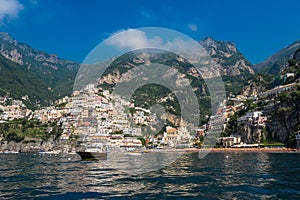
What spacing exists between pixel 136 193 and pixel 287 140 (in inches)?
2612

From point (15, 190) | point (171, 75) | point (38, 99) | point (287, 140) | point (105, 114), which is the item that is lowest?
point (15, 190)

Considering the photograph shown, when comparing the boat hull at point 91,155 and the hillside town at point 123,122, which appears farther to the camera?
the hillside town at point 123,122

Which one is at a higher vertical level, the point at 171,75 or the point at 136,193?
the point at 171,75

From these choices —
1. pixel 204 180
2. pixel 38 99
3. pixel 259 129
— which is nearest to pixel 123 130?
pixel 259 129

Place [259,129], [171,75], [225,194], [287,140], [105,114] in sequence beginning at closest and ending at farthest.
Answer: [225,194]
[287,140]
[259,129]
[105,114]
[171,75]

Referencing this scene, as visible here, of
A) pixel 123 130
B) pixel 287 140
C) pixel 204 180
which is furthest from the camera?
pixel 123 130

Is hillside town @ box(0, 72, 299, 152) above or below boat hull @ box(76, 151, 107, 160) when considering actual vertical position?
above

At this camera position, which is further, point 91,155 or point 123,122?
point 123,122

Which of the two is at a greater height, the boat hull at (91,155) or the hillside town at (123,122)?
the hillside town at (123,122)

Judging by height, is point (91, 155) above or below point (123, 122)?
below

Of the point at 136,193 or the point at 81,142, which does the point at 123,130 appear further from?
the point at 136,193

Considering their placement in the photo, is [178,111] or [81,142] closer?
[81,142]

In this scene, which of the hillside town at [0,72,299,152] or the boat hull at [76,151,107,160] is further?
the hillside town at [0,72,299,152]

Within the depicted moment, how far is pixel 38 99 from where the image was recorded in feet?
644
